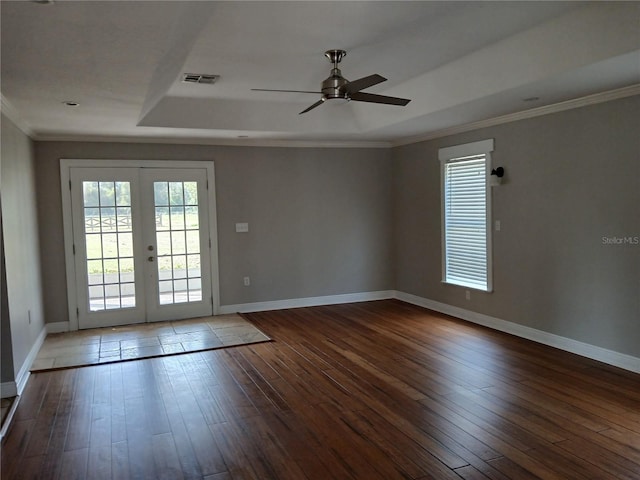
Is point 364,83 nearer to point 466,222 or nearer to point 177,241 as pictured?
point 466,222

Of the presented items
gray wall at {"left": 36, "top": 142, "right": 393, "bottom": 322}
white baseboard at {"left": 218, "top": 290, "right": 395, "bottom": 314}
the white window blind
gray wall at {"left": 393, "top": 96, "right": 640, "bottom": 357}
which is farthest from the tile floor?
gray wall at {"left": 393, "top": 96, "right": 640, "bottom": 357}

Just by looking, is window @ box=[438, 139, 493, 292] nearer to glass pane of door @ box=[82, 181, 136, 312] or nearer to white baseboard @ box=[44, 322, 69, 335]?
glass pane of door @ box=[82, 181, 136, 312]

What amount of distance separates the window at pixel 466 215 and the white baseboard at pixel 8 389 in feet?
16.0

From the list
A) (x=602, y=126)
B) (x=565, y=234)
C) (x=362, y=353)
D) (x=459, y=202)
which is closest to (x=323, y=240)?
(x=459, y=202)

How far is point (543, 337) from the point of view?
205 inches

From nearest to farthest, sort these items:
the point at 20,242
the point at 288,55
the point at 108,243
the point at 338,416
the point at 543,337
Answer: the point at 338,416, the point at 288,55, the point at 20,242, the point at 543,337, the point at 108,243


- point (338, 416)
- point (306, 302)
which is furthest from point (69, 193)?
point (338, 416)

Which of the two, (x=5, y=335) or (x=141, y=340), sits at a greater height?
(x=5, y=335)

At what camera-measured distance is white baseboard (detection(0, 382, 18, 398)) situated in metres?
3.98

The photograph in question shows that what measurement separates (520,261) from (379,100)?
2.68m

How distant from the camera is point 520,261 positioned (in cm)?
546

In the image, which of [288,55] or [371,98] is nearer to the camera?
[371,98]

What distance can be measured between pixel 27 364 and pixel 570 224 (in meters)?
5.31

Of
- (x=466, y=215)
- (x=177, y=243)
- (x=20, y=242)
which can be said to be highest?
(x=466, y=215)
